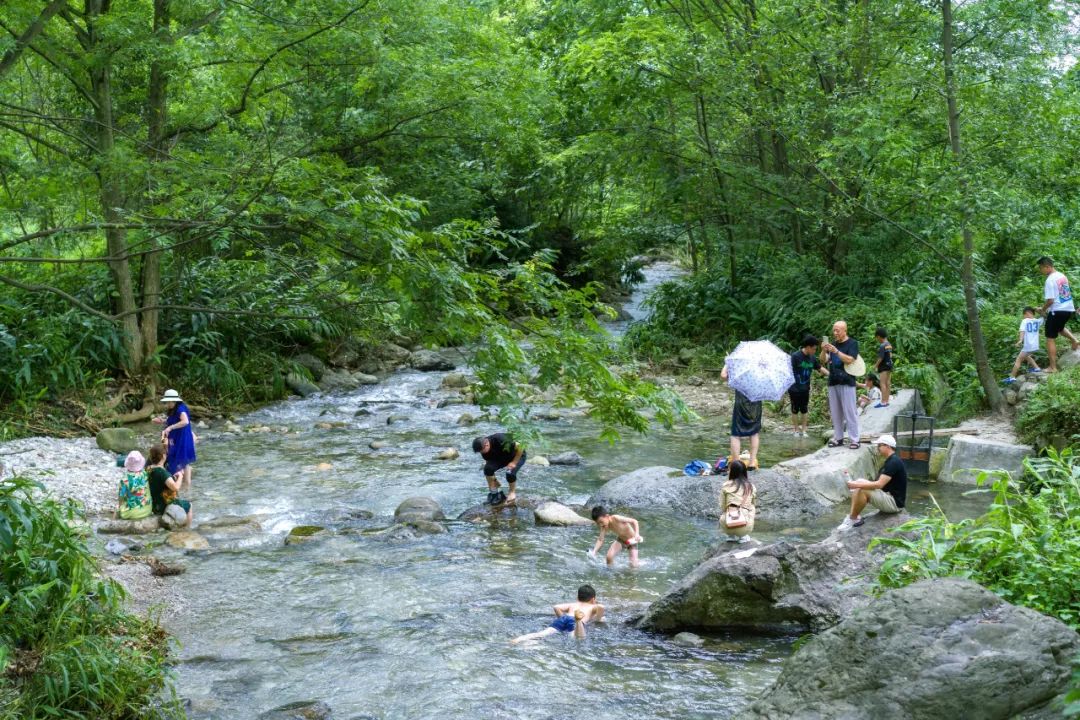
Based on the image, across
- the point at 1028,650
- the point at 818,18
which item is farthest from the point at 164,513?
the point at 818,18

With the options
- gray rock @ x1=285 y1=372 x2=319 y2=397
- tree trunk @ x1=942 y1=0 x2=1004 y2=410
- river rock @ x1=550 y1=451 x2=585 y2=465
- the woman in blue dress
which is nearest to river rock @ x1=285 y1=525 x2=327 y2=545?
the woman in blue dress

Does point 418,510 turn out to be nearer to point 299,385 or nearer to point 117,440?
point 117,440

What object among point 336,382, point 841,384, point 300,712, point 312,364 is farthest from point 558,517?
point 312,364

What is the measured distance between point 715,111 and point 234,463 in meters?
13.8

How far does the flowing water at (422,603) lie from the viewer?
264 inches

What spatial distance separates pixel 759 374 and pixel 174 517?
723cm

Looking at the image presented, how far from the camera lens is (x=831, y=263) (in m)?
21.3

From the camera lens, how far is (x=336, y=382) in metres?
20.6

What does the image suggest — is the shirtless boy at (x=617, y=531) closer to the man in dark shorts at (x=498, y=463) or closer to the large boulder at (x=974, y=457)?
the man in dark shorts at (x=498, y=463)

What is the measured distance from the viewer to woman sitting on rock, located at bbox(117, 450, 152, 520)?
10789 mm

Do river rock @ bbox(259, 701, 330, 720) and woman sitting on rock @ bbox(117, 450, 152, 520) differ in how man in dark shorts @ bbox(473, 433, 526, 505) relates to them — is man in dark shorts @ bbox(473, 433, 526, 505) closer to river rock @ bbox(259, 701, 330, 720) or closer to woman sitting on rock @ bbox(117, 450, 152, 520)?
woman sitting on rock @ bbox(117, 450, 152, 520)

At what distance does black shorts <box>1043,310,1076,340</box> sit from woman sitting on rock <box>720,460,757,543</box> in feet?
23.6

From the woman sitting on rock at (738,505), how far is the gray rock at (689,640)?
2124mm

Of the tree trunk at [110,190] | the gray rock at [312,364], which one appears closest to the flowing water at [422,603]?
the tree trunk at [110,190]
